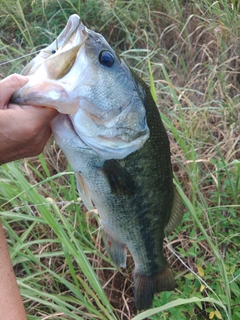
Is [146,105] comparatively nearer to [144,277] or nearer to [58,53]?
[58,53]

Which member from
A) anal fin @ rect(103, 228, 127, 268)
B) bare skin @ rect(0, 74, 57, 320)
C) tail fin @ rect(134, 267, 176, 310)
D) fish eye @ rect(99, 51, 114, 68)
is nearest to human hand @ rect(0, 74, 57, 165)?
bare skin @ rect(0, 74, 57, 320)

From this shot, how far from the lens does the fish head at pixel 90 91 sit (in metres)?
1.07

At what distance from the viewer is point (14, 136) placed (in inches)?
48.6

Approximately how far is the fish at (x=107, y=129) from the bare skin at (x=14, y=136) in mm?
34

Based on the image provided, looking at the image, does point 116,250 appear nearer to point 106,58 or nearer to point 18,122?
point 18,122

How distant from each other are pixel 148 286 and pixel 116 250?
0.21 meters

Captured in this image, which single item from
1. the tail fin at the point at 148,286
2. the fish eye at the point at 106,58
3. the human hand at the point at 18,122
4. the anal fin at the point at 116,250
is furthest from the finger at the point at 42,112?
the tail fin at the point at 148,286

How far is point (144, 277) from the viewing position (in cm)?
155

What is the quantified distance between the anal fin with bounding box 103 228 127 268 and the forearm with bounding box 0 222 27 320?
14.6 inches

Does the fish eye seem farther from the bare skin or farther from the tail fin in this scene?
the tail fin

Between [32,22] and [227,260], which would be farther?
[32,22]

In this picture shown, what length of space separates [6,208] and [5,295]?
3.43ft

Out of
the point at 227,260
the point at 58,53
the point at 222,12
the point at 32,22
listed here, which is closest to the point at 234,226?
the point at 227,260

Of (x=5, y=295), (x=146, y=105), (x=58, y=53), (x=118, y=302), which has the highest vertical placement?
(x=58, y=53)
